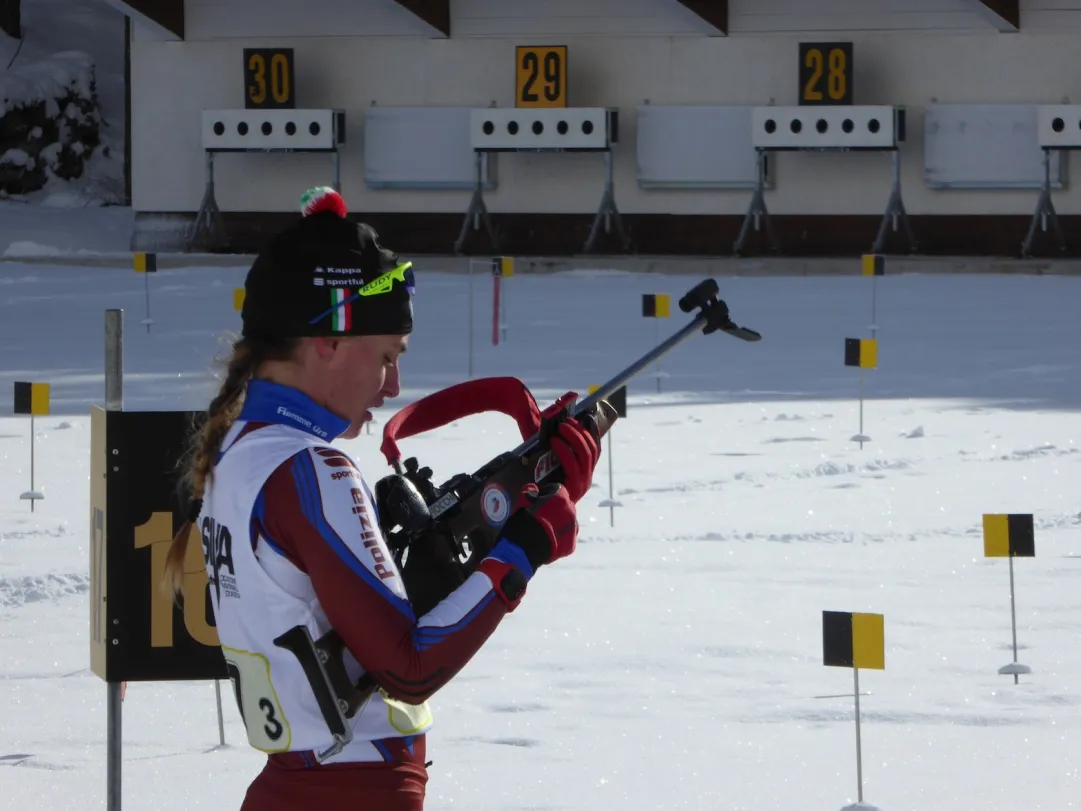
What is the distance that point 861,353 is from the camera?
29.5ft

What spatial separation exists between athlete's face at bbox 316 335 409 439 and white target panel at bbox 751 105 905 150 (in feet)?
67.2

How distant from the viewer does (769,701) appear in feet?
16.5

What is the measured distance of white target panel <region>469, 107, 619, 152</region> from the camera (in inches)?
911

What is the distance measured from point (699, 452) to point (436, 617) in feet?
24.7

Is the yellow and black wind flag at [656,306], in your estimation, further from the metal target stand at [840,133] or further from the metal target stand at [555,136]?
the metal target stand at [555,136]

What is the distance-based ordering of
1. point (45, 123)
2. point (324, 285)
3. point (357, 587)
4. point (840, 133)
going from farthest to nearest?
point (45, 123) < point (840, 133) < point (324, 285) < point (357, 587)

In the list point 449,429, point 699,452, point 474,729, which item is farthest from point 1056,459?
point 474,729

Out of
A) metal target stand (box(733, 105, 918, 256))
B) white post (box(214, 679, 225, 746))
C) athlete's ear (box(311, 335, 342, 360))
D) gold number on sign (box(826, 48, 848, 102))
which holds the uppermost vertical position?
gold number on sign (box(826, 48, 848, 102))

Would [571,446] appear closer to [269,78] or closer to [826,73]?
[826,73]

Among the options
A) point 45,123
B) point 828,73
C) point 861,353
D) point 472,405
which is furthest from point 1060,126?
point 472,405

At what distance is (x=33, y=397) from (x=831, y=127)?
52.7 ft

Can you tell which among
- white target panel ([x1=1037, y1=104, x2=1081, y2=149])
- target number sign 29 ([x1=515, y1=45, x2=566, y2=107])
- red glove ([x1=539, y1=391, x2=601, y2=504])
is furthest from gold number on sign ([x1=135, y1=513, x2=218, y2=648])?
target number sign 29 ([x1=515, y1=45, x2=566, y2=107])

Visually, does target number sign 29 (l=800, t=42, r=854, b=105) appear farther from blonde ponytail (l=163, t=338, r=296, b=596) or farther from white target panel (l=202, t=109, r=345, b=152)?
blonde ponytail (l=163, t=338, r=296, b=596)

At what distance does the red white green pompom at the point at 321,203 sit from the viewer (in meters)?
2.25
